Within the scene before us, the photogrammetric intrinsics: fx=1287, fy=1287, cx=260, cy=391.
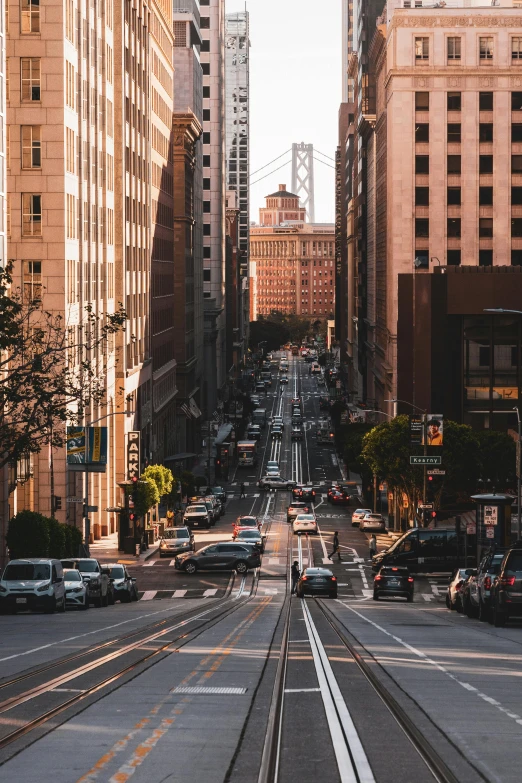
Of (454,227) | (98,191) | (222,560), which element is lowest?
(222,560)

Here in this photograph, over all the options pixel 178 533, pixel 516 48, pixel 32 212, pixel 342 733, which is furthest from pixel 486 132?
pixel 342 733

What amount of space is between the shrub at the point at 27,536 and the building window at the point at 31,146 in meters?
21.9

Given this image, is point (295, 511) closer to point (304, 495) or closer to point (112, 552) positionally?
point (304, 495)

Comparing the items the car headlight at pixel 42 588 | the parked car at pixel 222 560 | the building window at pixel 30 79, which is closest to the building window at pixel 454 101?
the building window at pixel 30 79

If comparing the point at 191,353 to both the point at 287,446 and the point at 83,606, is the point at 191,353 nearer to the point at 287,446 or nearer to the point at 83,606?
the point at 287,446

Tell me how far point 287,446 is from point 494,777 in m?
151

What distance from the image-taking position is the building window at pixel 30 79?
67.0 m

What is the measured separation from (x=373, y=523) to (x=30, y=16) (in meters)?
42.9

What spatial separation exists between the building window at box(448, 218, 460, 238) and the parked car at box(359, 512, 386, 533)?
1567 inches

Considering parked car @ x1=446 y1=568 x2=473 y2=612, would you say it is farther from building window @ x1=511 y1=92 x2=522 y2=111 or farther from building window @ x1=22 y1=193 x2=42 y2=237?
building window @ x1=511 y1=92 x2=522 y2=111

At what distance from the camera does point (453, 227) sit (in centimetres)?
12331

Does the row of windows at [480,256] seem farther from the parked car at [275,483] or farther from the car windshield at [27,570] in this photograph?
the car windshield at [27,570]

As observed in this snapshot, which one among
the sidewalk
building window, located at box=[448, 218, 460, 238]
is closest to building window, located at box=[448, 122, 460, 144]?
building window, located at box=[448, 218, 460, 238]

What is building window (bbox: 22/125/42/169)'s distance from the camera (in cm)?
6731
